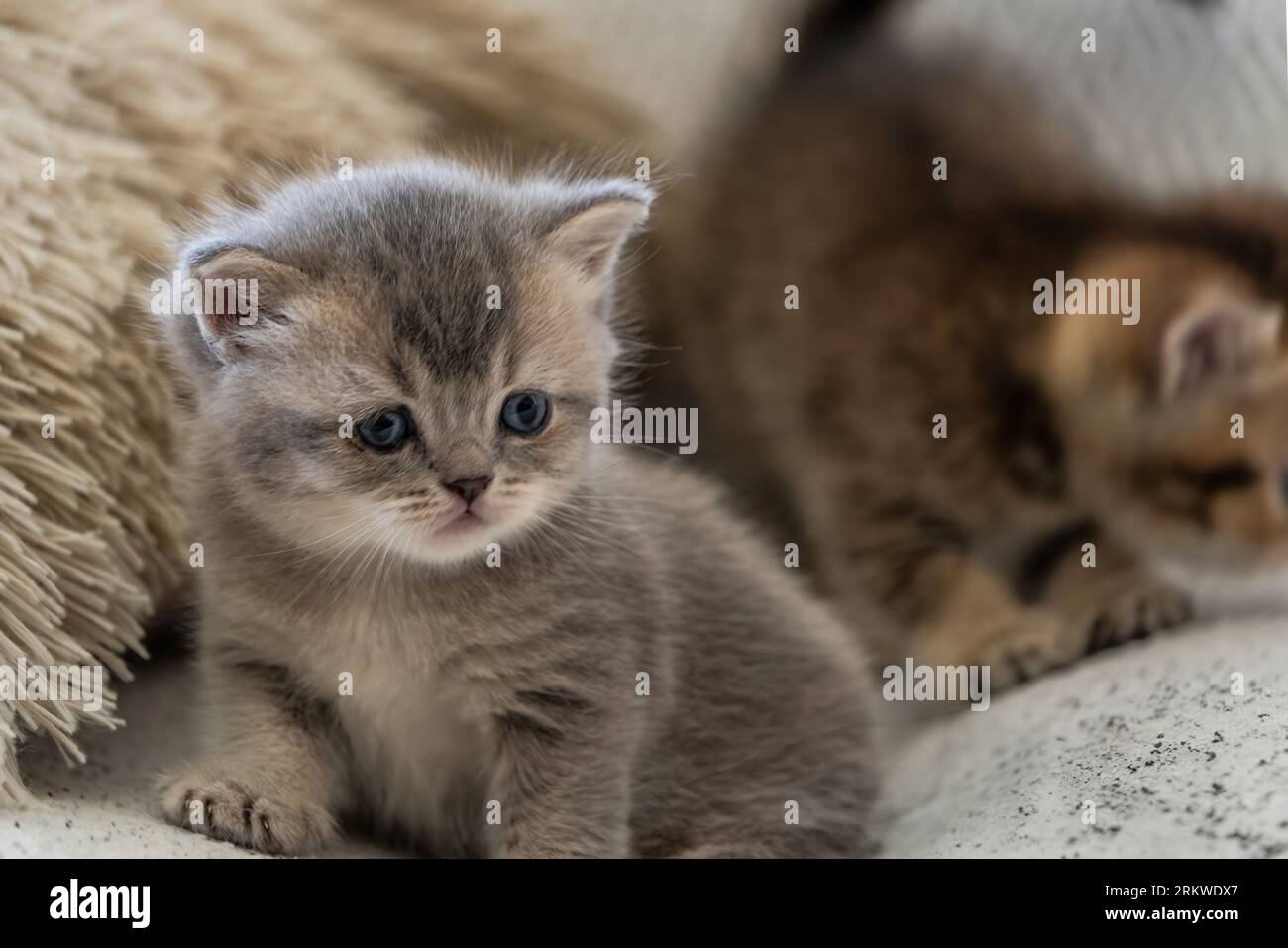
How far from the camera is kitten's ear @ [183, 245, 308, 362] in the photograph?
103 cm

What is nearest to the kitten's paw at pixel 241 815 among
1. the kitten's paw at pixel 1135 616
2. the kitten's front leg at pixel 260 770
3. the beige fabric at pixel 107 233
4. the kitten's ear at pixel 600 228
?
the kitten's front leg at pixel 260 770

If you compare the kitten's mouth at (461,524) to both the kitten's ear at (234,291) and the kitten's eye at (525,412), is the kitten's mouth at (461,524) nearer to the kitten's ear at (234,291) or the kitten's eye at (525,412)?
the kitten's eye at (525,412)

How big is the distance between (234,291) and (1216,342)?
1119 millimetres

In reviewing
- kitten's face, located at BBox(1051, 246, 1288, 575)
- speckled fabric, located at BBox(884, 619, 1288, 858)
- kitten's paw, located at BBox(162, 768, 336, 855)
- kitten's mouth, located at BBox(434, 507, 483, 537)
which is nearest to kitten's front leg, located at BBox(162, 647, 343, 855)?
kitten's paw, located at BBox(162, 768, 336, 855)

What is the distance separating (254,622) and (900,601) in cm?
96

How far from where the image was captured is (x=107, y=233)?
1.37m

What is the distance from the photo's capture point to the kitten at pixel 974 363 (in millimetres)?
1658
